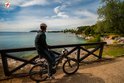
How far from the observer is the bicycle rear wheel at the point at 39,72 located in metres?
6.33

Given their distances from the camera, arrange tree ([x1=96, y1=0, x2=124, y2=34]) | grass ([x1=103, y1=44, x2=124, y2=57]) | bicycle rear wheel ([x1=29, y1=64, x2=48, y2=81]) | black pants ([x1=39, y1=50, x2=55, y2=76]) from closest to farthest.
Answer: black pants ([x1=39, y1=50, x2=55, y2=76]), bicycle rear wheel ([x1=29, y1=64, x2=48, y2=81]), grass ([x1=103, y1=44, x2=124, y2=57]), tree ([x1=96, y1=0, x2=124, y2=34])

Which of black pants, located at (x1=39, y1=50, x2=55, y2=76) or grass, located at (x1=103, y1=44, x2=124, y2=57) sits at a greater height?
black pants, located at (x1=39, y1=50, x2=55, y2=76)

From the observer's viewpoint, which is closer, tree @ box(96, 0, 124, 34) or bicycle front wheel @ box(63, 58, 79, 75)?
bicycle front wheel @ box(63, 58, 79, 75)

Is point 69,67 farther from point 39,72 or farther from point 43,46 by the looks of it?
point 43,46

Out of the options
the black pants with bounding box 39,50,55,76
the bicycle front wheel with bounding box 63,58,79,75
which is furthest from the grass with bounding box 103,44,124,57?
the black pants with bounding box 39,50,55,76

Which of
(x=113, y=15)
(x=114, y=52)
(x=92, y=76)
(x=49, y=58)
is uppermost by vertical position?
(x=113, y=15)

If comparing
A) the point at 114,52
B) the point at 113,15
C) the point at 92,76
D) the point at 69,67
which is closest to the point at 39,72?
the point at 69,67

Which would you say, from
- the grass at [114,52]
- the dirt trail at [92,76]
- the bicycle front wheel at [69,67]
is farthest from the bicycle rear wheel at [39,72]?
the grass at [114,52]

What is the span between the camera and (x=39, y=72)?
20.7 ft

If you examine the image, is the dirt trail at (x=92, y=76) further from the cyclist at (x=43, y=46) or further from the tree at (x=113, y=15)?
the tree at (x=113, y=15)

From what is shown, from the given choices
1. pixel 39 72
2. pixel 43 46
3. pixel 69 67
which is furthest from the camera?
pixel 69 67

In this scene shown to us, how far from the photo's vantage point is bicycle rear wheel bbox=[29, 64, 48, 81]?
6.33 m

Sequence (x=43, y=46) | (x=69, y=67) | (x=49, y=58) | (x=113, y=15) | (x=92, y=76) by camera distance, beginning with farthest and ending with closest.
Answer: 1. (x=113, y=15)
2. (x=69, y=67)
3. (x=92, y=76)
4. (x=49, y=58)
5. (x=43, y=46)

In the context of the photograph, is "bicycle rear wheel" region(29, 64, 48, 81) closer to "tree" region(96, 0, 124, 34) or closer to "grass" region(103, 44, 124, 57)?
"grass" region(103, 44, 124, 57)
